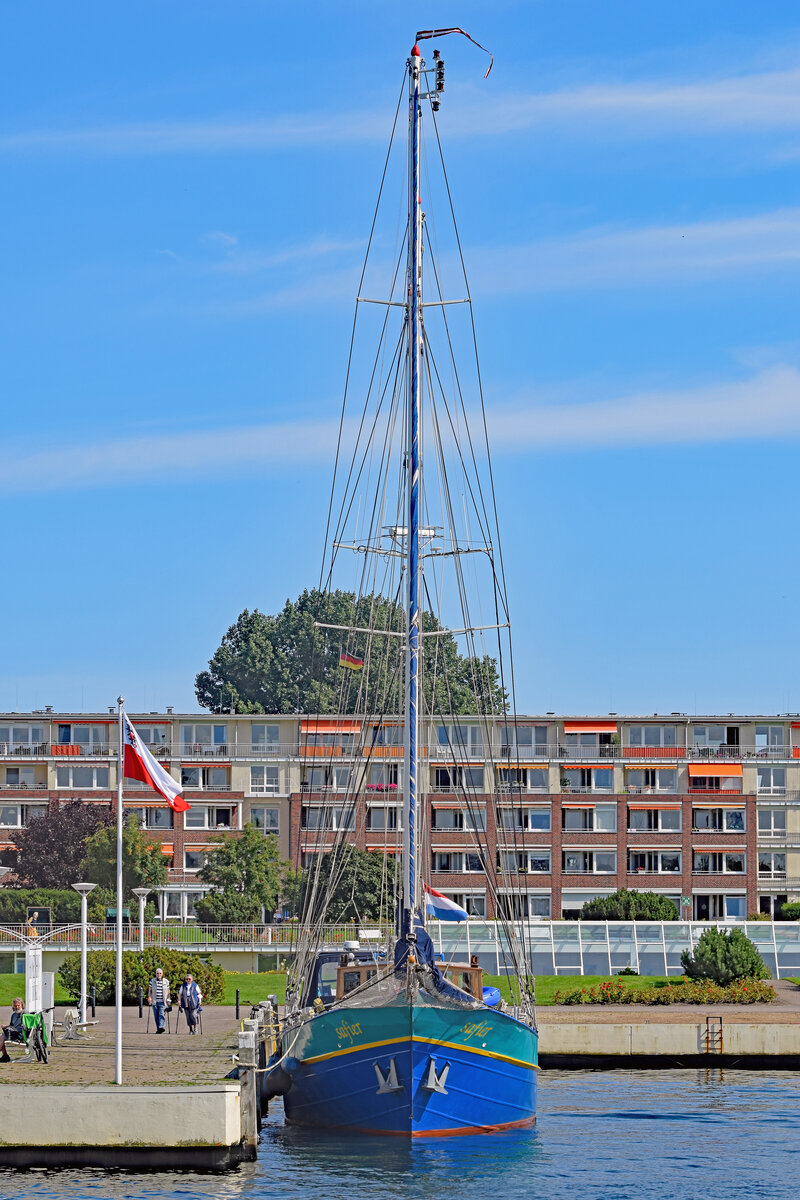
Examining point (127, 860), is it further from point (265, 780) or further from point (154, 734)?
point (154, 734)

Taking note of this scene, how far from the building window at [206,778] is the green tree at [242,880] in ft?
37.5

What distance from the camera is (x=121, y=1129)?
103 feet

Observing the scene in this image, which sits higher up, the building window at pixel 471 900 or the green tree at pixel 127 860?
the green tree at pixel 127 860

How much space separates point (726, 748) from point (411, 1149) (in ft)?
241

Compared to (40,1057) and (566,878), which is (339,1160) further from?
(566,878)

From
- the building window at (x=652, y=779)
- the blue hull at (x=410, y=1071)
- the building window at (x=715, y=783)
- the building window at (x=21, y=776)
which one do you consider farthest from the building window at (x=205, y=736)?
the blue hull at (x=410, y=1071)

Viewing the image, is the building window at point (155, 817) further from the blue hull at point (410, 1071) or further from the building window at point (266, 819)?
the blue hull at point (410, 1071)

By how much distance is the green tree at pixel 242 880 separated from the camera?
86.0m

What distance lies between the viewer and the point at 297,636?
150 m

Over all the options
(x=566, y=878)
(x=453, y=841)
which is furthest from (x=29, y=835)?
(x=566, y=878)

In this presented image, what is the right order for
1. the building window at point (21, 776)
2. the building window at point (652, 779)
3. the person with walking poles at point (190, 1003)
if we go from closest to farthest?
the person with walking poles at point (190, 1003) < the building window at point (652, 779) < the building window at point (21, 776)

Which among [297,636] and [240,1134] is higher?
[297,636]

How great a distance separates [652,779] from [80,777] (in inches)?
1377

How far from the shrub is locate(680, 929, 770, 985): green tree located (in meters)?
17.6
